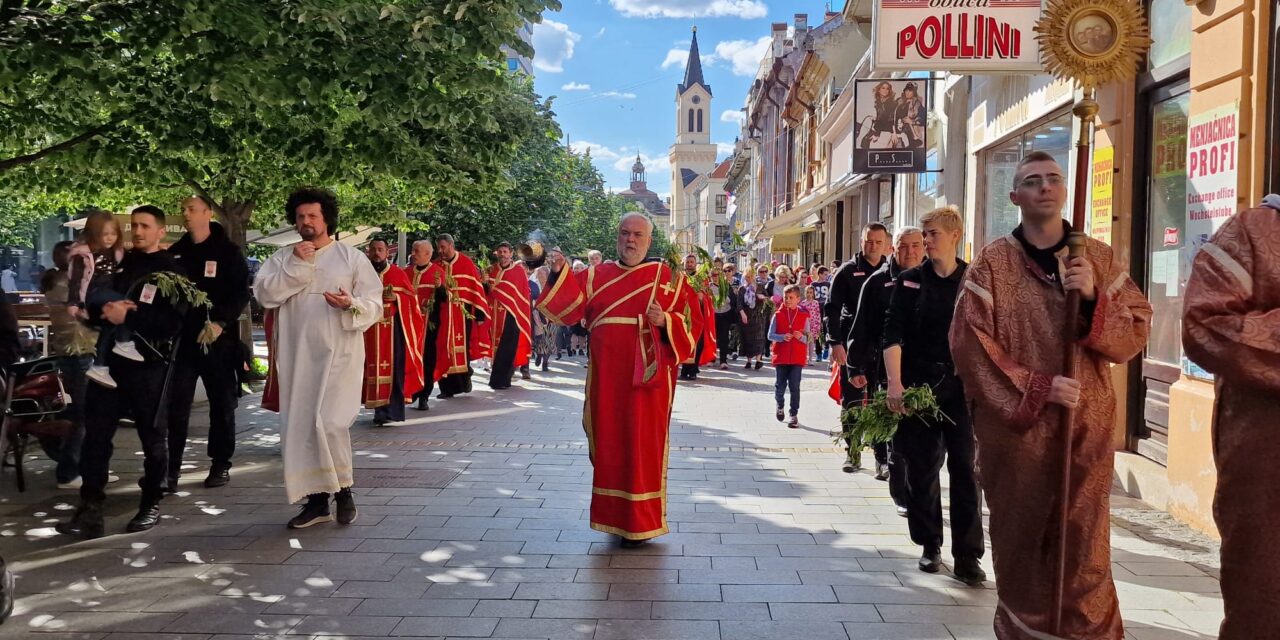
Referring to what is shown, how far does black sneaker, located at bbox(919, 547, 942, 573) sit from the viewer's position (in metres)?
5.42

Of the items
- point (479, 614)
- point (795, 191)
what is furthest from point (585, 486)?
point (795, 191)

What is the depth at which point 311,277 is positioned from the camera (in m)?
6.47

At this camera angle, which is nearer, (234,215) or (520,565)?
(520,565)

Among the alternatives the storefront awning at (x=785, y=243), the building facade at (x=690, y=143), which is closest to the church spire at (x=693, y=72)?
the building facade at (x=690, y=143)

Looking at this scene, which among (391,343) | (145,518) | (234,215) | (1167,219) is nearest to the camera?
(145,518)

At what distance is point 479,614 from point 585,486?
3072 mm

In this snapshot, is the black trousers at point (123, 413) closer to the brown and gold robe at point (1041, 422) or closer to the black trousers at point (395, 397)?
the black trousers at point (395, 397)

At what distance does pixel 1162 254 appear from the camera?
7.59m

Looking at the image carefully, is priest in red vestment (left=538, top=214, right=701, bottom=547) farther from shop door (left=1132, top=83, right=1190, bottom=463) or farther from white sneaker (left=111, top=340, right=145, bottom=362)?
shop door (left=1132, top=83, right=1190, bottom=463)

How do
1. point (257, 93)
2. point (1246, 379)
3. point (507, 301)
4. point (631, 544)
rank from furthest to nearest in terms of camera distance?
point (507, 301) < point (257, 93) < point (631, 544) < point (1246, 379)

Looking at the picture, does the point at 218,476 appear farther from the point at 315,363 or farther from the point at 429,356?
the point at 429,356

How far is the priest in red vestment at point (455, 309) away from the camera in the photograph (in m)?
13.2

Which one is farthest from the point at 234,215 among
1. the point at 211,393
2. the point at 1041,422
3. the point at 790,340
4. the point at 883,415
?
the point at 1041,422

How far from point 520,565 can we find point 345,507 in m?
1.53
